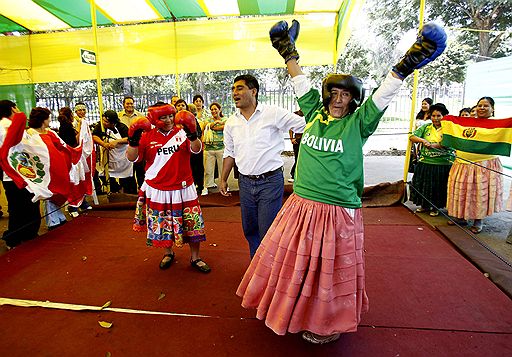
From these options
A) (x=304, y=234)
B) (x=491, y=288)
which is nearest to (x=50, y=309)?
(x=304, y=234)

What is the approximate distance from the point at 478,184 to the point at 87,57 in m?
5.59

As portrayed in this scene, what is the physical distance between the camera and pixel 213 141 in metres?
6.33

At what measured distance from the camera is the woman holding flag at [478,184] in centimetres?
427

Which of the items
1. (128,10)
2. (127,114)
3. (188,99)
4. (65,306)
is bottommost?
(65,306)

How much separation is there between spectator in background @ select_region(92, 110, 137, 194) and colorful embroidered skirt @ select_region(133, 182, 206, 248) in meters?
2.39

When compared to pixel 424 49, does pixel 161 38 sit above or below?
above

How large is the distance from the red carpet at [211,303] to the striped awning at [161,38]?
4156mm

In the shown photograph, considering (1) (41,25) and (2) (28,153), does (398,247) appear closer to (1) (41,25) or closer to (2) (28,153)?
(2) (28,153)

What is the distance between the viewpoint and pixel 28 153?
388 cm

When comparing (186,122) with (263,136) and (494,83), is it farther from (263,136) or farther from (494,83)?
(494,83)

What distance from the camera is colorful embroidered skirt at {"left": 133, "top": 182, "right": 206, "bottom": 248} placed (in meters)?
3.09

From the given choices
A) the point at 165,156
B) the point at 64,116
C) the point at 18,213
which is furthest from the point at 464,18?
the point at 18,213

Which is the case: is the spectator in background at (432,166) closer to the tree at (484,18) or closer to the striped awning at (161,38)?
the striped awning at (161,38)

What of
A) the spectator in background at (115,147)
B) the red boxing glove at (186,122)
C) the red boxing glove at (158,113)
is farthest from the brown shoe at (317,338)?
the spectator in background at (115,147)
